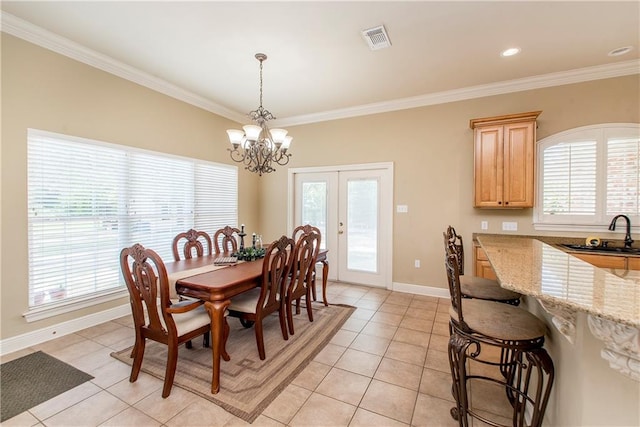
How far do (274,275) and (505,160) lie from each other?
318 centimetres

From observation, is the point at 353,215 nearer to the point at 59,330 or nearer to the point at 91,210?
the point at 91,210

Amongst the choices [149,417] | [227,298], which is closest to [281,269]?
[227,298]

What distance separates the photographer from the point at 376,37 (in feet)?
8.69

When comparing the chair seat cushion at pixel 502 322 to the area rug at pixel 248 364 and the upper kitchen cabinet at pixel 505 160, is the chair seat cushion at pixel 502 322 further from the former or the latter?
the upper kitchen cabinet at pixel 505 160

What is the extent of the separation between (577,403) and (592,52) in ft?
11.9

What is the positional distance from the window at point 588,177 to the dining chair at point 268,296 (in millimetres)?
3343

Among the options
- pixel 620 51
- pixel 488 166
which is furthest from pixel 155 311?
pixel 620 51

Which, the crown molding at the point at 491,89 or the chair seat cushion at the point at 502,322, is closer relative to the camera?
the chair seat cushion at the point at 502,322

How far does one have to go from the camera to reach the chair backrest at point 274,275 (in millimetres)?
2330

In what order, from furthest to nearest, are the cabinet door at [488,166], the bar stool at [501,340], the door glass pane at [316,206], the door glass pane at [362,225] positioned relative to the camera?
the door glass pane at [316,206], the door glass pane at [362,225], the cabinet door at [488,166], the bar stool at [501,340]

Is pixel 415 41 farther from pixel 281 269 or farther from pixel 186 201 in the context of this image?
pixel 186 201

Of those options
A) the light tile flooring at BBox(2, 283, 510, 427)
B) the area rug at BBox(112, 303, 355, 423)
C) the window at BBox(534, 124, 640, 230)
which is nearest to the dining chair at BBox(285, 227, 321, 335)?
the area rug at BBox(112, 303, 355, 423)

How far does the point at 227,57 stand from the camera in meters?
3.06

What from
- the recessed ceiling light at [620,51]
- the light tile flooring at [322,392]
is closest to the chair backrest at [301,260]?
the light tile flooring at [322,392]
